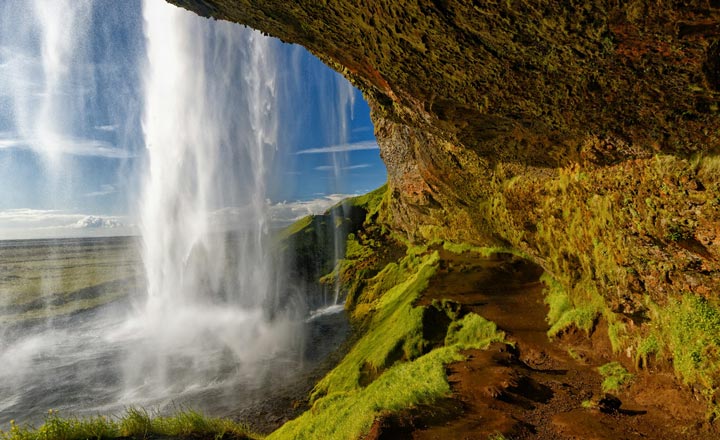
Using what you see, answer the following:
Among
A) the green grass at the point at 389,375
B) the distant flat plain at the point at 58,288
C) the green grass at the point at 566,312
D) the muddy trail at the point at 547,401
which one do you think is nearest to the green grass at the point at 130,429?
the green grass at the point at 389,375

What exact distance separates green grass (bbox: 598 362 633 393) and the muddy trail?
171 mm

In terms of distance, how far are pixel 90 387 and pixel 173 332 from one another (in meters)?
7.06

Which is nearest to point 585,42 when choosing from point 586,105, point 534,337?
point 586,105

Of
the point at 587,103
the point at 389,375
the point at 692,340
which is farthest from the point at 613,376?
the point at 587,103

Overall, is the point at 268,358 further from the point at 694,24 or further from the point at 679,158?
the point at 694,24

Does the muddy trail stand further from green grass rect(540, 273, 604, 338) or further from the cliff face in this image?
the cliff face

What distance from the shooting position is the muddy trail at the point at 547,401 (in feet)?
21.0

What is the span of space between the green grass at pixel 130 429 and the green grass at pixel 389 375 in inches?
91.7

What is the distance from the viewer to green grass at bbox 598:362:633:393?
826 centimetres

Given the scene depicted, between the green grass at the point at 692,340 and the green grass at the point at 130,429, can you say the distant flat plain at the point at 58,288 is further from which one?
the green grass at the point at 692,340

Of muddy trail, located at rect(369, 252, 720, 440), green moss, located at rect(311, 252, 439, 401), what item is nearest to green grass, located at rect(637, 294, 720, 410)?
muddy trail, located at rect(369, 252, 720, 440)

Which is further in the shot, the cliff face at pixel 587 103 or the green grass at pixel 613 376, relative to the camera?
the green grass at pixel 613 376

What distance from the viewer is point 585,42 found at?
17.1 feet

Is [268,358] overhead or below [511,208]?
below
